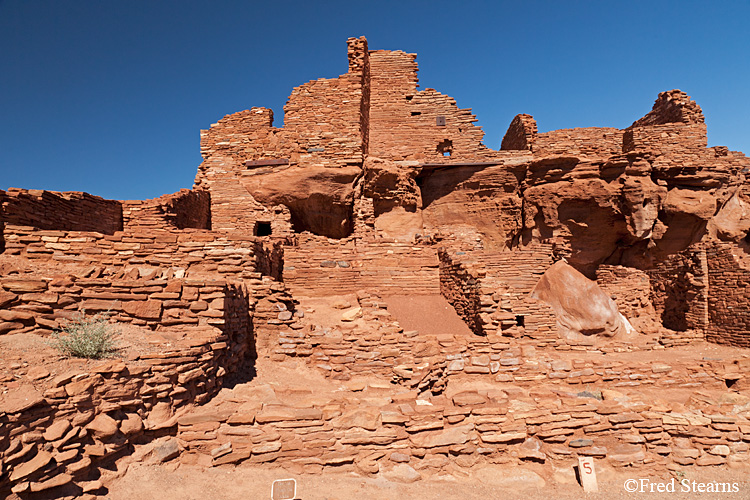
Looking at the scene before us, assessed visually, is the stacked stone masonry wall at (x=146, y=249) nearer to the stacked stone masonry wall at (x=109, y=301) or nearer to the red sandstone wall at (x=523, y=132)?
the stacked stone masonry wall at (x=109, y=301)

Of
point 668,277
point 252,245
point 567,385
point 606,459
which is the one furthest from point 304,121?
point 668,277

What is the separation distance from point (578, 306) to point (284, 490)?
11.2m

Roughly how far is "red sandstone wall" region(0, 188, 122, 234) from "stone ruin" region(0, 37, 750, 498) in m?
0.06

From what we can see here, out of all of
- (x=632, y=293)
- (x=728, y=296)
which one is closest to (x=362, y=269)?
(x=632, y=293)

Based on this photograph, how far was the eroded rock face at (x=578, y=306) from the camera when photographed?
39.8 feet

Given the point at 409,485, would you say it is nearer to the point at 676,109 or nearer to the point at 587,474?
the point at 587,474

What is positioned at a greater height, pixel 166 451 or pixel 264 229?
pixel 264 229

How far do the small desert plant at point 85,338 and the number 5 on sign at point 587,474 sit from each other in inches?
224

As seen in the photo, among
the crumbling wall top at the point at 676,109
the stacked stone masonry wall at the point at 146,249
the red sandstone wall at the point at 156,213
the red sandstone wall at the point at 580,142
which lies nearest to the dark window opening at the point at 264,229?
the red sandstone wall at the point at 156,213

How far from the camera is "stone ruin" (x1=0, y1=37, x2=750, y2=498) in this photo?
4430 millimetres

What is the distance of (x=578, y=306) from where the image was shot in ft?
40.8

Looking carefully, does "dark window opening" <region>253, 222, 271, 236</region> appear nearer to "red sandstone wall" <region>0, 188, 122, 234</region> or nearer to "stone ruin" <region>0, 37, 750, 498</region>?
"stone ruin" <region>0, 37, 750, 498</region>

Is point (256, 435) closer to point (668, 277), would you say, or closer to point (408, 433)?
point (408, 433)

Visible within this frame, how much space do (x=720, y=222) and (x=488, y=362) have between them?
50.7 feet
